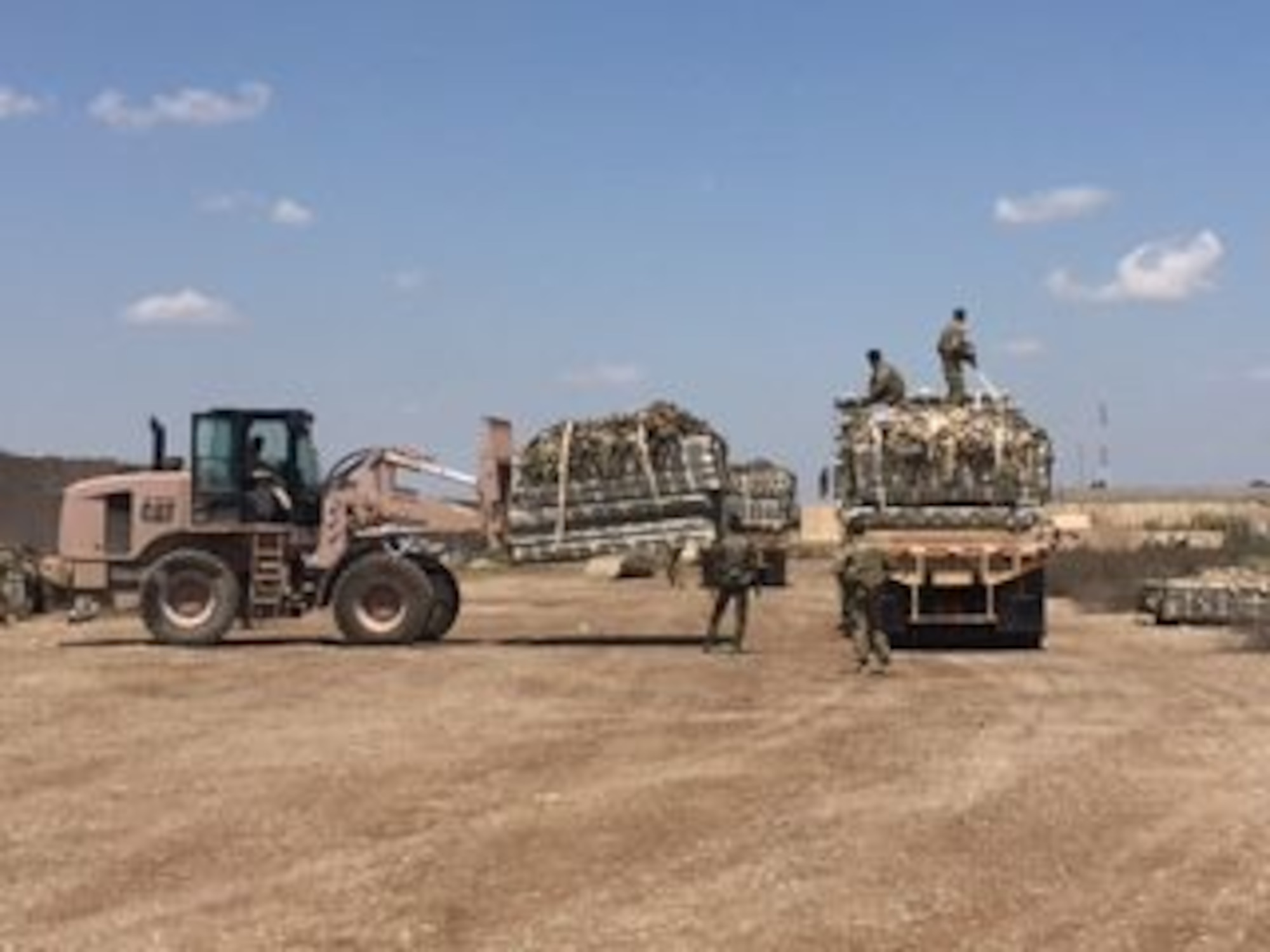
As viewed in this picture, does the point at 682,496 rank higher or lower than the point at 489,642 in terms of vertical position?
higher

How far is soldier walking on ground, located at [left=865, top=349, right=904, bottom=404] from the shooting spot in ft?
88.3

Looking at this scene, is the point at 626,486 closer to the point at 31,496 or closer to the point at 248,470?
the point at 248,470

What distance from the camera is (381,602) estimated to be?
2753 cm

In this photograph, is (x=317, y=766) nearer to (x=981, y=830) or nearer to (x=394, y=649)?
(x=981, y=830)

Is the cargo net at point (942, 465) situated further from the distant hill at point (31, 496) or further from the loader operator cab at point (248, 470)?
the distant hill at point (31, 496)

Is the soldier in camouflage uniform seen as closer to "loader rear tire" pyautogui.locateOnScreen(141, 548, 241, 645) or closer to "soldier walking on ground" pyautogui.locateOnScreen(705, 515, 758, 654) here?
"soldier walking on ground" pyautogui.locateOnScreen(705, 515, 758, 654)

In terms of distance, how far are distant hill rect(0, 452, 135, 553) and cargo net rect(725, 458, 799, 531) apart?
1482 centimetres

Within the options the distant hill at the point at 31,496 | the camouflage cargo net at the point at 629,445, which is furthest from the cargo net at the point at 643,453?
the distant hill at the point at 31,496

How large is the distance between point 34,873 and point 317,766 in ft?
14.1

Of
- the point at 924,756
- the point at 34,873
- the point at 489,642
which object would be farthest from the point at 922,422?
the point at 34,873

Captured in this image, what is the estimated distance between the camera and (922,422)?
2662cm

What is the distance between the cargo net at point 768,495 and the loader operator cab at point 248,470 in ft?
24.3

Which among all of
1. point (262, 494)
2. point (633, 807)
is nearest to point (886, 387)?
point (262, 494)

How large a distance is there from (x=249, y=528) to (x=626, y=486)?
16.3 ft
